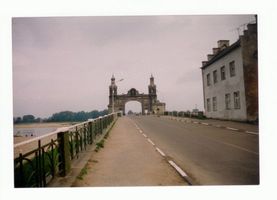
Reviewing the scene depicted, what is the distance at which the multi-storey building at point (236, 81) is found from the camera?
2055 cm

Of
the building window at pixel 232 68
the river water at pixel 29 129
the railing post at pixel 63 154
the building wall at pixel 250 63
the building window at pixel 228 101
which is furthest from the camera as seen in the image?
the building window at pixel 228 101

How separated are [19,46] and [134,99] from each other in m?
78.4

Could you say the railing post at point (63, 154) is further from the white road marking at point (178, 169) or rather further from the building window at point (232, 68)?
the building window at point (232, 68)

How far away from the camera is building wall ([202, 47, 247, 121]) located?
21.2m

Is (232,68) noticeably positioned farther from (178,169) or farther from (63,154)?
(63,154)

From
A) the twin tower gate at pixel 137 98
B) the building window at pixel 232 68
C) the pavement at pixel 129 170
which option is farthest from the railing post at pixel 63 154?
the twin tower gate at pixel 137 98

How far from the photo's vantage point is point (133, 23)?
8781 mm

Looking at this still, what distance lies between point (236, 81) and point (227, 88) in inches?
84.7

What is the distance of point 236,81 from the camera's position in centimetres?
2217

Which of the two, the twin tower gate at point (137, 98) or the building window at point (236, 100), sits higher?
the twin tower gate at point (137, 98)

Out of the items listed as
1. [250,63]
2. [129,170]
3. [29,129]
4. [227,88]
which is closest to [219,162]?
[129,170]

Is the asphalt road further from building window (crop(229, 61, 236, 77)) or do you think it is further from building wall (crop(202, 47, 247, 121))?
building window (crop(229, 61, 236, 77))

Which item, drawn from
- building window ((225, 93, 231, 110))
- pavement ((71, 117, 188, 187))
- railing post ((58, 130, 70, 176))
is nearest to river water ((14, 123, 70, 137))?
railing post ((58, 130, 70, 176))
